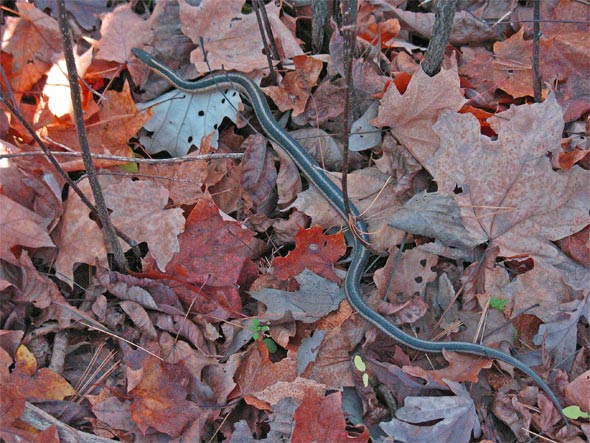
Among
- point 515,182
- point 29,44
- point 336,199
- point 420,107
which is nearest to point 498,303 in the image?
point 515,182

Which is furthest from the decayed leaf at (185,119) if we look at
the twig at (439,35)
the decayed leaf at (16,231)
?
the twig at (439,35)

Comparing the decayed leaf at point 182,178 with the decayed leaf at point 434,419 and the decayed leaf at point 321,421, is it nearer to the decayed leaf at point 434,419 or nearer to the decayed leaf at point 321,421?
the decayed leaf at point 321,421

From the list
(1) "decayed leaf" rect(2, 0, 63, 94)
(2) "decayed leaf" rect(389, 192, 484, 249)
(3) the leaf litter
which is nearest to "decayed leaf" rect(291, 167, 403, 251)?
(3) the leaf litter

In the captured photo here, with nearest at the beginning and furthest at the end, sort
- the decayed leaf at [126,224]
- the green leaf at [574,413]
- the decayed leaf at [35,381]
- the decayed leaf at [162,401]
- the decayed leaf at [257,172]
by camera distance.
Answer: the green leaf at [574,413] → the decayed leaf at [162,401] → the decayed leaf at [35,381] → the decayed leaf at [126,224] → the decayed leaf at [257,172]

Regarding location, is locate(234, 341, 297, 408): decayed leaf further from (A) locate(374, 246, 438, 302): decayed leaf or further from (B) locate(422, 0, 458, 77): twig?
(B) locate(422, 0, 458, 77): twig

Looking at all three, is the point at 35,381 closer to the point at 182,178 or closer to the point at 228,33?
the point at 182,178

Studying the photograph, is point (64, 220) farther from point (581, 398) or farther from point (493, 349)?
point (581, 398)
